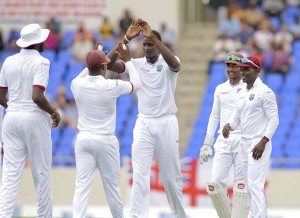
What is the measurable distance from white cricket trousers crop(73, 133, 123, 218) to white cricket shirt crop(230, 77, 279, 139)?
5.34ft

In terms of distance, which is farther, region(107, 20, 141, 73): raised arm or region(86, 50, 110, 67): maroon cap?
region(107, 20, 141, 73): raised arm

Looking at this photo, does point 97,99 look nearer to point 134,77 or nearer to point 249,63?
point 134,77

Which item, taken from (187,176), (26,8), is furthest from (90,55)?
(26,8)

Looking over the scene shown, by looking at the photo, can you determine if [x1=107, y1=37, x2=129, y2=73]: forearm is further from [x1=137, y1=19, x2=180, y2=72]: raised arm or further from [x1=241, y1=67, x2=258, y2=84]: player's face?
[x1=241, y1=67, x2=258, y2=84]: player's face

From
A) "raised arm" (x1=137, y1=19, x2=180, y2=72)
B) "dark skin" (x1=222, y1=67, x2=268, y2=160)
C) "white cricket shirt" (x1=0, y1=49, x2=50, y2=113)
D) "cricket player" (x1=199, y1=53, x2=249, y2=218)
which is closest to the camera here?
"white cricket shirt" (x1=0, y1=49, x2=50, y2=113)

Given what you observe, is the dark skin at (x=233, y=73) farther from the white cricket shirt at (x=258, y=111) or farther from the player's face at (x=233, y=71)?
the white cricket shirt at (x=258, y=111)

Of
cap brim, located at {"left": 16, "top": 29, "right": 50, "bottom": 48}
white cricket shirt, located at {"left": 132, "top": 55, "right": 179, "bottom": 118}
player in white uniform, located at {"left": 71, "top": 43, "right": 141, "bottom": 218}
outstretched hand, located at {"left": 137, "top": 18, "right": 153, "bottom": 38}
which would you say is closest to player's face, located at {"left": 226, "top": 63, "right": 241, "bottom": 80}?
white cricket shirt, located at {"left": 132, "top": 55, "right": 179, "bottom": 118}

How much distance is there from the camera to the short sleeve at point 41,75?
13.9m

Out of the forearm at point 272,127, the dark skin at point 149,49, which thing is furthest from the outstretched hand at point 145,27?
the forearm at point 272,127

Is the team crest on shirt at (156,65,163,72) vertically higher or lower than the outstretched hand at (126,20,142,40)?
lower

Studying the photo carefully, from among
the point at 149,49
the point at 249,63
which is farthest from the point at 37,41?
the point at 249,63

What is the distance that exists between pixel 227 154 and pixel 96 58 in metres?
2.37

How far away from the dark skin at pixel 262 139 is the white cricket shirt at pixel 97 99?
58.5 inches

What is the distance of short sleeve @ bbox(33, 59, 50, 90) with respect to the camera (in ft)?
45.8
